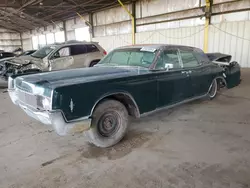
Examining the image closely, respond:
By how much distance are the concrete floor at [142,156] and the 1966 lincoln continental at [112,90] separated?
39 centimetres

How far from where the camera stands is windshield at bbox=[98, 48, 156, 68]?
3713 mm

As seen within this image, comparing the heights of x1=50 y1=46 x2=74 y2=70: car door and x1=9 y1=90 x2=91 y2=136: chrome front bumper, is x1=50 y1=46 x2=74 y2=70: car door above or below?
above

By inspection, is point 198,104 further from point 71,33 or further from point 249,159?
point 71,33

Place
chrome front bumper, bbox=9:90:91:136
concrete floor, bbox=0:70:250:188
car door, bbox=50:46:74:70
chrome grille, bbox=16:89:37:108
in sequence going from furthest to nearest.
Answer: car door, bbox=50:46:74:70 → chrome grille, bbox=16:89:37:108 → chrome front bumper, bbox=9:90:91:136 → concrete floor, bbox=0:70:250:188

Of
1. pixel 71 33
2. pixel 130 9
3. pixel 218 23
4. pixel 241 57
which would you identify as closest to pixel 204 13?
pixel 218 23

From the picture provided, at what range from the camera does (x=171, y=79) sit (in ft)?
12.3

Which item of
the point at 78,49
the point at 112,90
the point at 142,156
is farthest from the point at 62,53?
A: the point at 142,156

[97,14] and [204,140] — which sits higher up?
[97,14]

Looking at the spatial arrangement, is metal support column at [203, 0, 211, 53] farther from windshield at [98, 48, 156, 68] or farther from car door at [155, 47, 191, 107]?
windshield at [98, 48, 156, 68]

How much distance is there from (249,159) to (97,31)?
17.9m

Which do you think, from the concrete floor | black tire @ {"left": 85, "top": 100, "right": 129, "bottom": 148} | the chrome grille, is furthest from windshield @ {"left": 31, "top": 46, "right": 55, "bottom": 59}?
black tire @ {"left": 85, "top": 100, "right": 129, "bottom": 148}

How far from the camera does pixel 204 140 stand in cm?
320

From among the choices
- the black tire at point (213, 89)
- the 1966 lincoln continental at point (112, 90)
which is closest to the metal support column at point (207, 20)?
the black tire at point (213, 89)

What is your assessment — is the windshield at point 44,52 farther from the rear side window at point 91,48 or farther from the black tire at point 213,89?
the black tire at point 213,89
